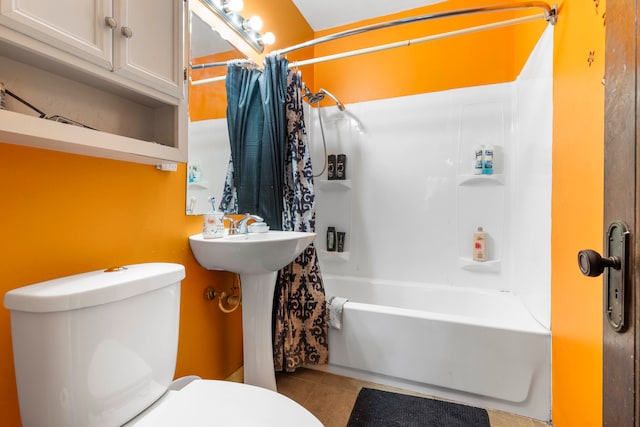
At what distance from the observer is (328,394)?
5.25 ft

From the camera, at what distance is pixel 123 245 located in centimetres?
103

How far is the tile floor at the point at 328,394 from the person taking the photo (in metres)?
1.40

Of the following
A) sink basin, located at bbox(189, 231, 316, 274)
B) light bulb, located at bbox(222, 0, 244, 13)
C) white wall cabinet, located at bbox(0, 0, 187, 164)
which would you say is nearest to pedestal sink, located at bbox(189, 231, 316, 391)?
sink basin, located at bbox(189, 231, 316, 274)

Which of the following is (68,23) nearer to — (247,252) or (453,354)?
(247,252)

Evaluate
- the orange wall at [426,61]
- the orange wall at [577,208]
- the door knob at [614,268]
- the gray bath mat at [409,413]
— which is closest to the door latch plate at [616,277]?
the door knob at [614,268]

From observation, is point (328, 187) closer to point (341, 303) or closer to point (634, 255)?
point (341, 303)

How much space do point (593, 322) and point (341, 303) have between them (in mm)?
1095

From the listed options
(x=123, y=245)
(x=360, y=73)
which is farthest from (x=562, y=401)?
(x=360, y=73)

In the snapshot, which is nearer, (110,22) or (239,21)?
(110,22)

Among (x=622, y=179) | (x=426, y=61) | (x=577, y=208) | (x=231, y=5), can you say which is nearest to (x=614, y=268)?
(x=622, y=179)

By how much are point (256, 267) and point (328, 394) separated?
35.6 inches

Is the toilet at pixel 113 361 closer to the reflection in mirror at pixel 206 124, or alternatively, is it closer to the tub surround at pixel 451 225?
the reflection in mirror at pixel 206 124

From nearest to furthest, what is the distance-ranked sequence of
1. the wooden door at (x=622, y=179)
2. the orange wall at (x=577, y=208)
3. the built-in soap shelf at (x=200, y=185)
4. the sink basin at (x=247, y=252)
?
1. the wooden door at (x=622, y=179)
2. the orange wall at (x=577, y=208)
3. the sink basin at (x=247, y=252)
4. the built-in soap shelf at (x=200, y=185)

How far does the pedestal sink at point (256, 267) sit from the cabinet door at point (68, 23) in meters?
0.72
